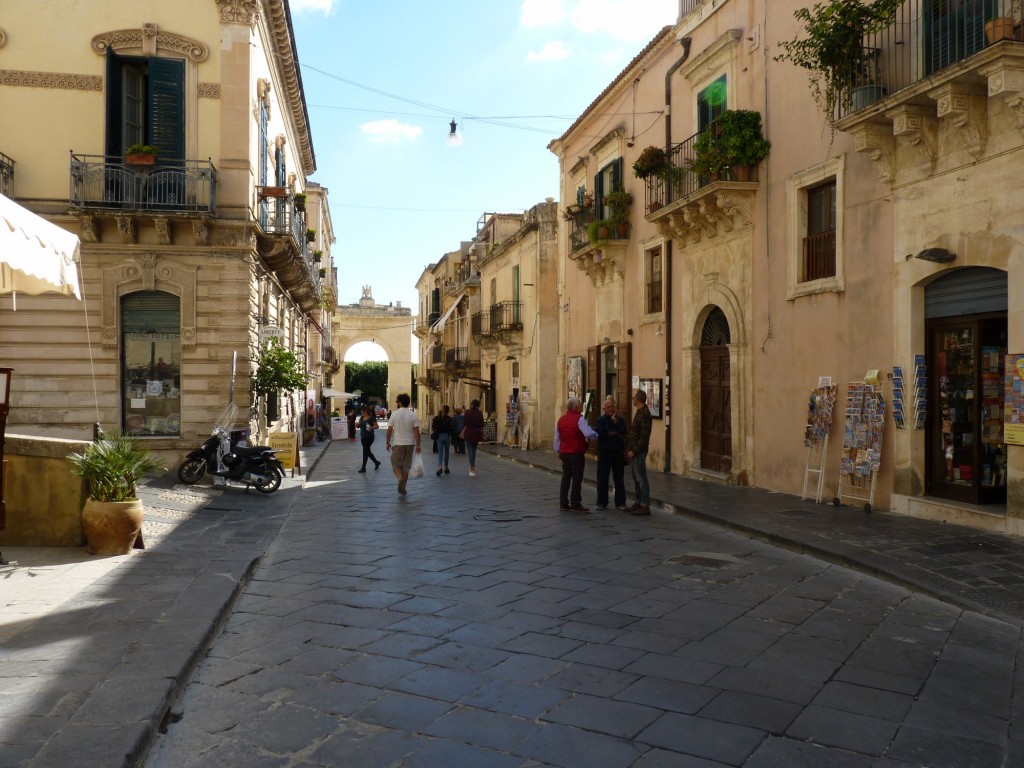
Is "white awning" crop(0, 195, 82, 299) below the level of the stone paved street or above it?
above

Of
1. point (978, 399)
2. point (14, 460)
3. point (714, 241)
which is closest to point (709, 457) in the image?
point (714, 241)

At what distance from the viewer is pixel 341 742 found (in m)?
3.61

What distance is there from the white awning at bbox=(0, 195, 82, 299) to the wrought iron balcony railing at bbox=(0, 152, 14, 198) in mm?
9722

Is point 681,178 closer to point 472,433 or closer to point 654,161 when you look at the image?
point 654,161

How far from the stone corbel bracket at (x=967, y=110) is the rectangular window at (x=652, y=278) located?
876 centimetres

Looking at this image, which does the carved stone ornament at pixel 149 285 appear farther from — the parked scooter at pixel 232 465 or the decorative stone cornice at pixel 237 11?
the decorative stone cornice at pixel 237 11

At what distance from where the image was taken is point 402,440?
1319 cm

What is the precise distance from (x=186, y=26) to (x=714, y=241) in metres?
10.2

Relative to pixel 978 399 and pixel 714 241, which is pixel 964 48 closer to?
pixel 978 399

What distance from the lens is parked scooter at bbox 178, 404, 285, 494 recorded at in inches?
524

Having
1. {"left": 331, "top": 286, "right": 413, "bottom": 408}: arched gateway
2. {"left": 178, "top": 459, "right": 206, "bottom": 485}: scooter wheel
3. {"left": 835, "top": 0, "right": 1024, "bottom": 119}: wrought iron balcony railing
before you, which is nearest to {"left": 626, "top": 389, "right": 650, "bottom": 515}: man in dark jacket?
{"left": 835, "top": 0, "right": 1024, "bottom": 119}: wrought iron balcony railing

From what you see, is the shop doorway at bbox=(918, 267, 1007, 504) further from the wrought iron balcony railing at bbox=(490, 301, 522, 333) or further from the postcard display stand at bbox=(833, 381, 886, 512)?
the wrought iron balcony railing at bbox=(490, 301, 522, 333)

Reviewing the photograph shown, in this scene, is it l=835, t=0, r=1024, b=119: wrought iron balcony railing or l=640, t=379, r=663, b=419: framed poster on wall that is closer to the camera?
l=835, t=0, r=1024, b=119: wrought iron balcony railing

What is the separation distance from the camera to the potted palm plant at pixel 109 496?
7270 millimetres
